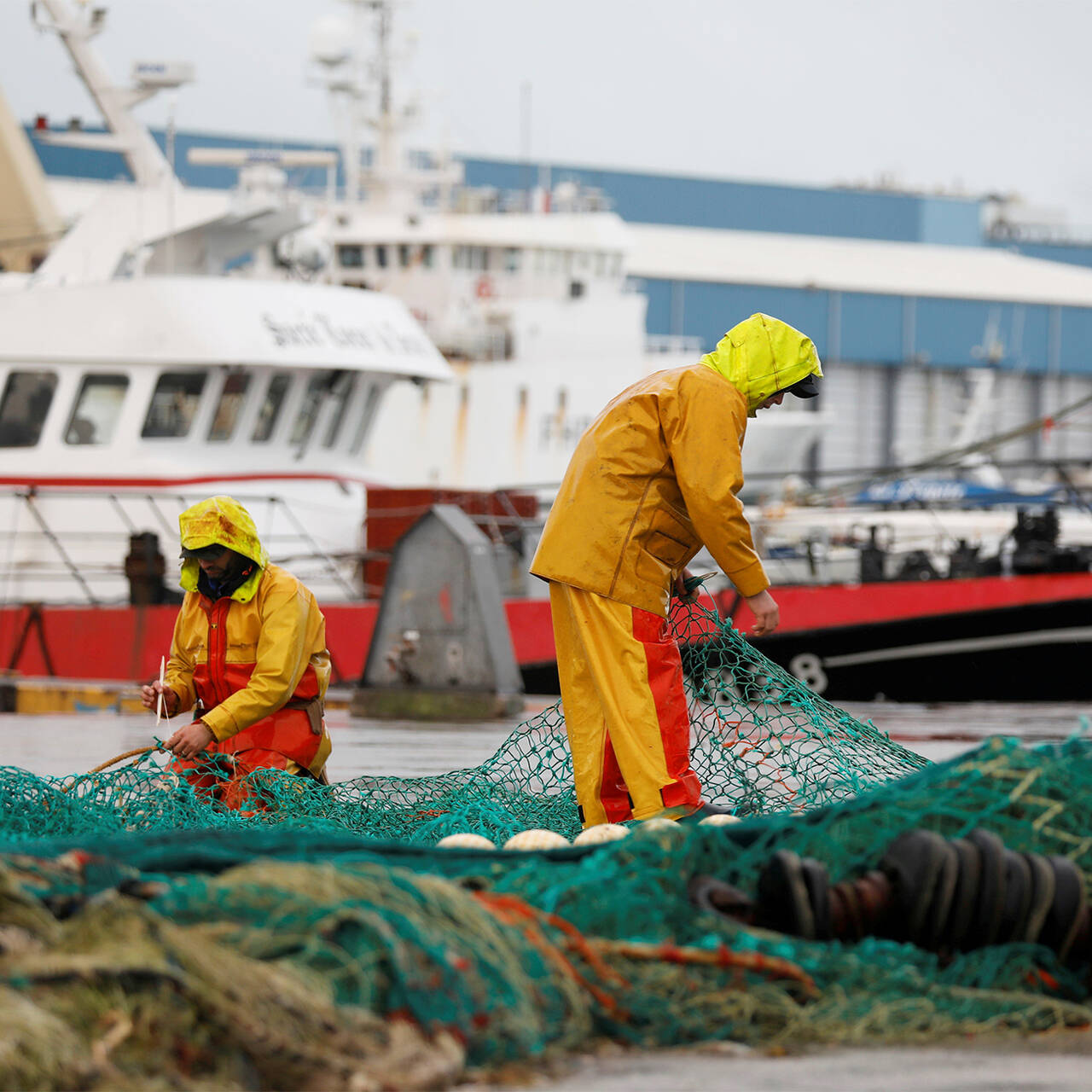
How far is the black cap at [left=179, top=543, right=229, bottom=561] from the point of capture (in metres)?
5.19

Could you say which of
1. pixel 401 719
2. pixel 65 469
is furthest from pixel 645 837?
pixel 65 469

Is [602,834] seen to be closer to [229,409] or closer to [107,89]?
[229,409]

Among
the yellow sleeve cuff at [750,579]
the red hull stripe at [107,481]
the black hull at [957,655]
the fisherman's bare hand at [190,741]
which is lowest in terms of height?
the black hull at [957,655]

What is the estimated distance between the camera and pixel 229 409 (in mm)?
15172

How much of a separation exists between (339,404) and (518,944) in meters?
13.5

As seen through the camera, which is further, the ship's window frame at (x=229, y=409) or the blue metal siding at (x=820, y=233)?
the blue metal siding at (x=820, y=233)

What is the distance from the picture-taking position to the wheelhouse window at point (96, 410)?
14.8 metres

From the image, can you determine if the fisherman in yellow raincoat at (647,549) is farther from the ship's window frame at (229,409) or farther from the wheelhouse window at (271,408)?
the wheelhouse window at (271,408)

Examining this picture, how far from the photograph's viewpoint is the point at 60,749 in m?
8.22

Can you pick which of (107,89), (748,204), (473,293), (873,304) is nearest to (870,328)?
(873,304)

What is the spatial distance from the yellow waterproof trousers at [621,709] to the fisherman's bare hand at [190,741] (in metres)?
1.04

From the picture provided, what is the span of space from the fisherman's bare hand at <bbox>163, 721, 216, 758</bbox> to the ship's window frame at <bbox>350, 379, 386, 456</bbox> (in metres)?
11.4

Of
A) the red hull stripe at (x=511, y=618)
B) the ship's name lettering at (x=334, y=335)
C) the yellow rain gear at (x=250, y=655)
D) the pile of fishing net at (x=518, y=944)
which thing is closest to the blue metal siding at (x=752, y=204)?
the ship's name lettering at (x=334, y=335)

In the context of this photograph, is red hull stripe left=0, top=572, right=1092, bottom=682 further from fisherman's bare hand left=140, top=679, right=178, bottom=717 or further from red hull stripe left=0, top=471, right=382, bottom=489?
fisherman's bare hand left=140, top=679, right=178, bottom=717
